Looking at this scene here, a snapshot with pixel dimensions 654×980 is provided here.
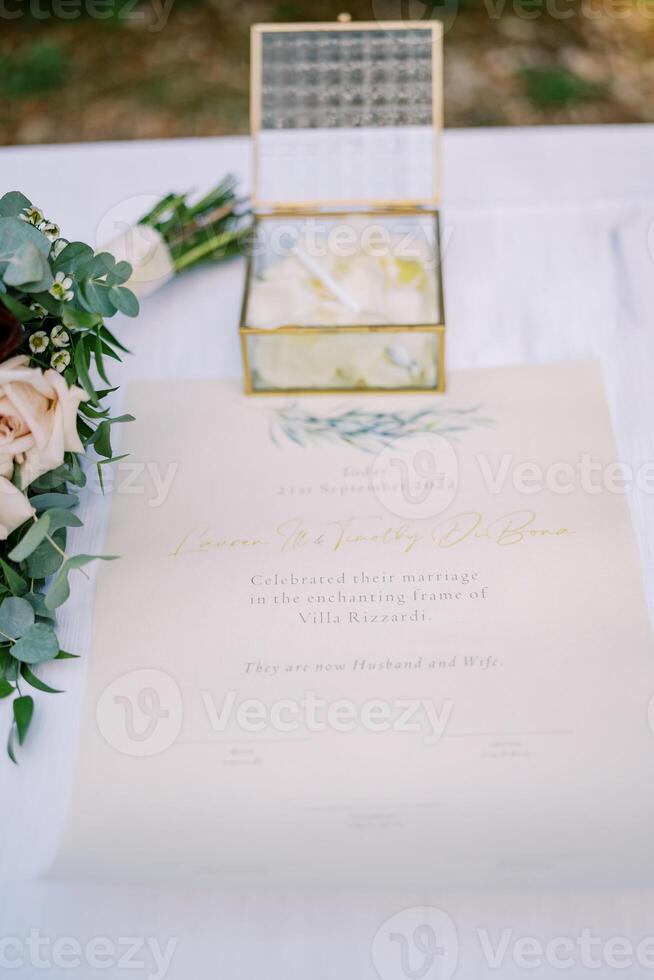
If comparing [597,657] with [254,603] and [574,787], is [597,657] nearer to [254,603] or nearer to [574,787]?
[574,787]

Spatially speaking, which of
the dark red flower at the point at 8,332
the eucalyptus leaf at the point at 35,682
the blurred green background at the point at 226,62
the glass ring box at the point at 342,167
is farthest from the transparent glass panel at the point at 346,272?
the blurred green background at the point at 226,62

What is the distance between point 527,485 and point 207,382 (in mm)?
347

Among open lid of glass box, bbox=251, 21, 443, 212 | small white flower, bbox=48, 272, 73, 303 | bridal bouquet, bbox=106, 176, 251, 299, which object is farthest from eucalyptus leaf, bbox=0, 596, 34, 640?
open lid of glass box, bbox=251, 21, 443, 212

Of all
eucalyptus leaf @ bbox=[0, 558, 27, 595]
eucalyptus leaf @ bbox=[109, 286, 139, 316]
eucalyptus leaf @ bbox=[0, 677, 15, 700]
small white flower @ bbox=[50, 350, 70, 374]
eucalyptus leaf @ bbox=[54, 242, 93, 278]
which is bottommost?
eucalyptus leaf @ bbox=[0, 677, 15, 700]

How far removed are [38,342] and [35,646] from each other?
0.24m

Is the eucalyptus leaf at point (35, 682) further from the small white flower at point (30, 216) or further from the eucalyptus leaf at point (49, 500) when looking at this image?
the small white flower at point (30, 216)

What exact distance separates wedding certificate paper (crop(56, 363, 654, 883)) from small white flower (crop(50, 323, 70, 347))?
178 mm

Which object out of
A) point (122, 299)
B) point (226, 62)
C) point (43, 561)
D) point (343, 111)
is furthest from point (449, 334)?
point (226, 62)

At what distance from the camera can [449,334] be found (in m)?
1.01

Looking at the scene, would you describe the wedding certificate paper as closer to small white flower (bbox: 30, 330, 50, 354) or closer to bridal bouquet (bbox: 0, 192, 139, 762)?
bridal bouquet (bbox: 0, 192, 139, 762)

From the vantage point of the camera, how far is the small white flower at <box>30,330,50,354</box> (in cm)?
74

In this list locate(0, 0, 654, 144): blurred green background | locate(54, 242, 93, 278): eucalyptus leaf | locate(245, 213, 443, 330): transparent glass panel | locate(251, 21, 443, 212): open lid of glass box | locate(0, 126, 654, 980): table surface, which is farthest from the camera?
locate(0, 0, 654, 144): blurred green background

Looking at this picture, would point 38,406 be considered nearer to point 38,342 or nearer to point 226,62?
point 38,342

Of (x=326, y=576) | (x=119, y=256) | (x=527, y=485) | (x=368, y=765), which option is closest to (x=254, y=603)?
(x=326, y=576)
